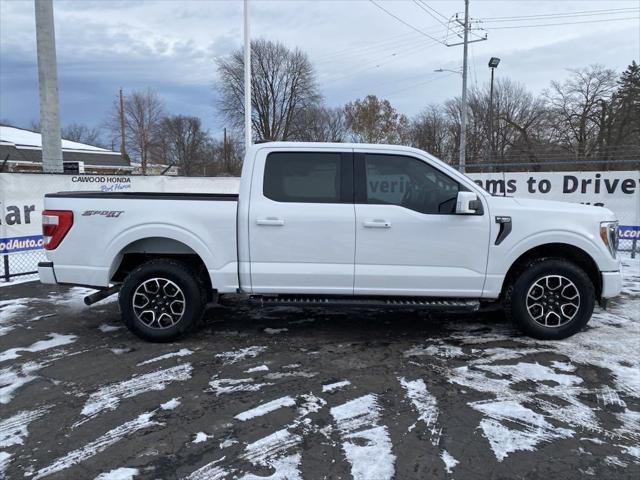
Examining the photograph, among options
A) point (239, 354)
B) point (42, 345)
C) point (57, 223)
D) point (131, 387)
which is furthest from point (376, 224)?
point (42, 345)

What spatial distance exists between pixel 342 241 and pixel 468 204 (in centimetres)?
126

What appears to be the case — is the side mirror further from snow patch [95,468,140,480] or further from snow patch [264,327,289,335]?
snow patch [95,468,140,480]

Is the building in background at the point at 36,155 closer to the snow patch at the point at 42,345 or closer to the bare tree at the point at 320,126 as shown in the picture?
the bare tree at the point at 320,126

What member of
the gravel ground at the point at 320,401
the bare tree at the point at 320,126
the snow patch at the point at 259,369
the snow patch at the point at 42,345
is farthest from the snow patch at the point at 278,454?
the bare tree at the point at 320,126

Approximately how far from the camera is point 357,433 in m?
3.19

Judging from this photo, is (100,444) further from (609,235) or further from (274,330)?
(609,235)

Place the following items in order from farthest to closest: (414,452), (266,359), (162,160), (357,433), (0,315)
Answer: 1. (162,160)
2. (0,315)
3. (266,359)
4. (357,433)
5. (414,452)

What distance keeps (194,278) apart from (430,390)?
2.55 metres

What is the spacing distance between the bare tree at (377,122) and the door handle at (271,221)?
2040 inches

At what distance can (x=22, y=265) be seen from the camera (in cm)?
858

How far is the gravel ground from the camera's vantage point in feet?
9.45

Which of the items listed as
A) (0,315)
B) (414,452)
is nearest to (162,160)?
(0,315)

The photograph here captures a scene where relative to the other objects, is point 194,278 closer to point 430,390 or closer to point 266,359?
point 266,359

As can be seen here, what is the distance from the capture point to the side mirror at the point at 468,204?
4500 millimetres
